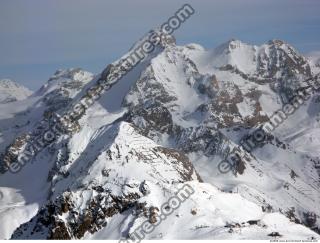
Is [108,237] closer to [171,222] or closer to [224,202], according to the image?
[171,222]

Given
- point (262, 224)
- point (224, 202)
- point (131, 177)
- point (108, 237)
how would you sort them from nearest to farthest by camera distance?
point (262, 224), point (108, 237), point (224, 202), point (131, 177)

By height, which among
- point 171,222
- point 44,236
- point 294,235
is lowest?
point 294,235

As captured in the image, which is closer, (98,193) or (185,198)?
(185,198)

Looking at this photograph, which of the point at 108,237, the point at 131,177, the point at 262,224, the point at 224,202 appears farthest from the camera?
the point at 131,177

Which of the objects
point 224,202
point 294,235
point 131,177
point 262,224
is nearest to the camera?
point 294,235

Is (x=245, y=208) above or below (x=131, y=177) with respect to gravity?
below

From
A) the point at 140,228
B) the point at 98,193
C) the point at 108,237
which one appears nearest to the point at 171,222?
the point at 140,228

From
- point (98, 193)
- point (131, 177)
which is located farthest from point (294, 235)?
point (131, 177)

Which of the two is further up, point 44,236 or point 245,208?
point 44,236

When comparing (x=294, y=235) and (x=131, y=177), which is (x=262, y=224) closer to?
(x=294, y=235)
